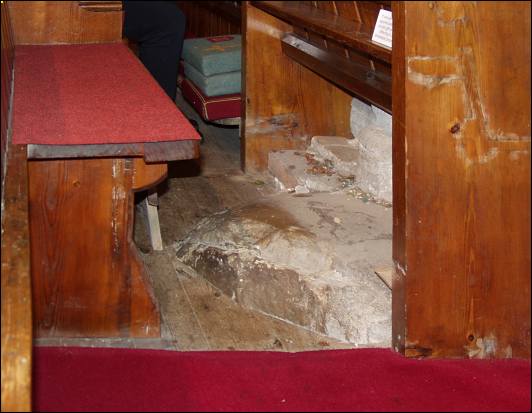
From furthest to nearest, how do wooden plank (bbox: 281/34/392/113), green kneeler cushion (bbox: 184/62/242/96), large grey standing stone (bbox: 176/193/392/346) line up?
green kneeler cushion (bbox: 184/62/242/96)
wooden plank (bbox: 281/34/392/113)
large grey standing stone (bbox: 176/193/392/346)

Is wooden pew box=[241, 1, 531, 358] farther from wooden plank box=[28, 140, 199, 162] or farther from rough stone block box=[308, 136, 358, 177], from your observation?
rough stone block box=[308, 136, 358, 177]

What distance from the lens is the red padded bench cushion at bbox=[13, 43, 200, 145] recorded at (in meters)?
2.56

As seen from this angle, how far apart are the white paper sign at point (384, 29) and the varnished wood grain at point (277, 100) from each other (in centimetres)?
121

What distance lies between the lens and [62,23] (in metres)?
3.98

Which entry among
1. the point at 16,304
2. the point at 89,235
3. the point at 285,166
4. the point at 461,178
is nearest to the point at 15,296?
the point at 16,304

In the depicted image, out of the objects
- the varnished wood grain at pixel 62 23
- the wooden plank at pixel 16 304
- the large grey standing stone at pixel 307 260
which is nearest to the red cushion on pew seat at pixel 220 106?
the varnished wood grain at pixel 62 23

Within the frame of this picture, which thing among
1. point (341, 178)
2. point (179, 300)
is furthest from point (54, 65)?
point (341, 178)

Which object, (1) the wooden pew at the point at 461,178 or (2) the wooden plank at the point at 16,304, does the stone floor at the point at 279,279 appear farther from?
(2) the wooden plank at the point at 16,304

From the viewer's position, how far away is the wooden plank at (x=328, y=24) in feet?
10.4

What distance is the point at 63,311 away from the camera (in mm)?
2693

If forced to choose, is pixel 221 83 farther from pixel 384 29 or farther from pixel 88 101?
pixel 88 101

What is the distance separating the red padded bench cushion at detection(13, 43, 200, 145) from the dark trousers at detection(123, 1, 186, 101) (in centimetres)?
95

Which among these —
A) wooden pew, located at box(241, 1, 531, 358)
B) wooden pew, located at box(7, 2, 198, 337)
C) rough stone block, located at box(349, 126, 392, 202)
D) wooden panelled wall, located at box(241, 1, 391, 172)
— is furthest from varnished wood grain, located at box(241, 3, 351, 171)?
wooden pew, located at box(241, 1, 531, 358)

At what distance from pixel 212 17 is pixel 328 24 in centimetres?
309
